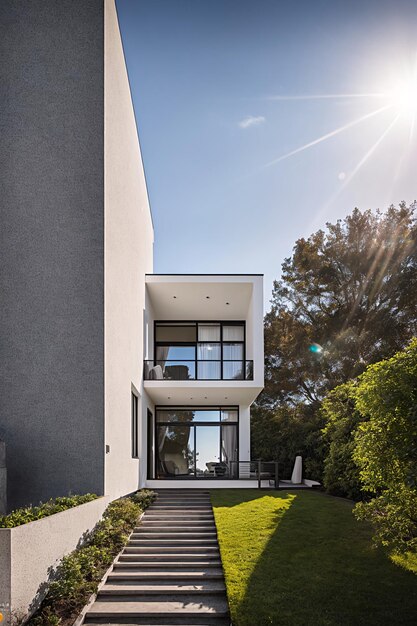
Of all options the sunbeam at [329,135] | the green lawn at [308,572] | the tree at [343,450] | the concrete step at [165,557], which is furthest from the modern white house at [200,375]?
the concrete step at [165,557]

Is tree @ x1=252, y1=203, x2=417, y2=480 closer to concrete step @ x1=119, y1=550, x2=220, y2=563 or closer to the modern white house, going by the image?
the modern white house

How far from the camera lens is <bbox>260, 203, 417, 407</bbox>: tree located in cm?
2628

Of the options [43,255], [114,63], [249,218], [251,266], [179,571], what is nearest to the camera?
[179,571]

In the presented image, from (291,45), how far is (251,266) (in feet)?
40.2

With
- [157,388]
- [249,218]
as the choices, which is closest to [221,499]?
[157,388]

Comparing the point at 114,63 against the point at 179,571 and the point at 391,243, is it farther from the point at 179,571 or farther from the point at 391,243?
the point at 391,243

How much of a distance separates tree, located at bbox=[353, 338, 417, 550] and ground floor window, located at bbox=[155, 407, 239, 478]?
13.1 meters

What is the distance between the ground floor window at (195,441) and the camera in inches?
846

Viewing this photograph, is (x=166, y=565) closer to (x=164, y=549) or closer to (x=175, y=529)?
(x=164, y=549)

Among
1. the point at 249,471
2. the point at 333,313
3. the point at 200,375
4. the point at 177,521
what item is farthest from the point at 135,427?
the point at 333,313

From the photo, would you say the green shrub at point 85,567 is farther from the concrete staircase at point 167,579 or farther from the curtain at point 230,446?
the curtain at point 230,446

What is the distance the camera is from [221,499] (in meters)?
15.2

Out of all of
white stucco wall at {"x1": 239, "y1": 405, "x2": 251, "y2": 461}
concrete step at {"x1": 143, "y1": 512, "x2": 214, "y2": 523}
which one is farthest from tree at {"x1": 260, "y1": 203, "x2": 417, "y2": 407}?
concrete step at {"x1": 143, "y1": 512, "x2": 214, "y2": 523}

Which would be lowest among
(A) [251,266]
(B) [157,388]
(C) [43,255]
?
(B) [157,388]
